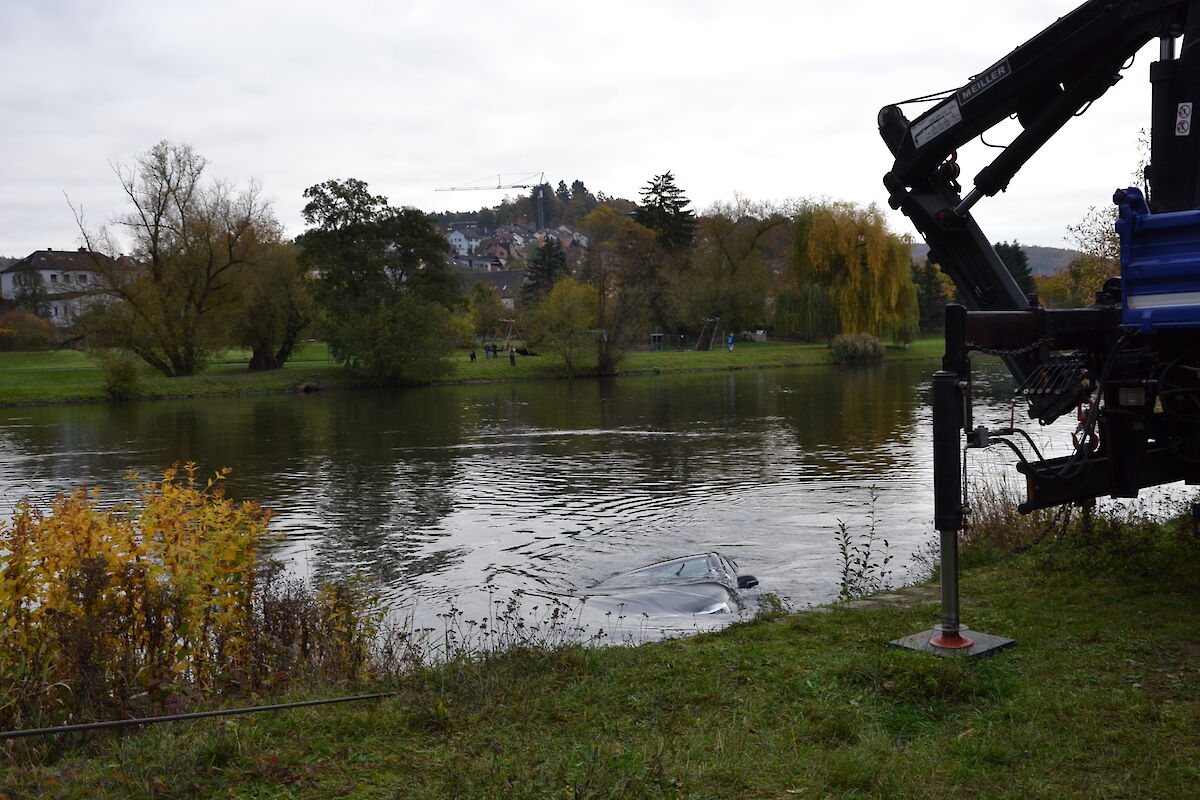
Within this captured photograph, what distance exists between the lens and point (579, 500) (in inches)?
776

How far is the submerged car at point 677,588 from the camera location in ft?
35.7

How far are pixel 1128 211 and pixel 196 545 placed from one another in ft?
23.9

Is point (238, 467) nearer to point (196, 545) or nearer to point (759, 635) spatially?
point (196, 545)

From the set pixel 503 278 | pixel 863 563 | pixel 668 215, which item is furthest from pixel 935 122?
pixel 503 278

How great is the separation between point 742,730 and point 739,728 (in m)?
0.03

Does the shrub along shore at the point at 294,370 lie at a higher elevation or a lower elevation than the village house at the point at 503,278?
lower

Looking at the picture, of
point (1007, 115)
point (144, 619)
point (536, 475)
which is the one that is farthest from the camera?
point (536, 475)

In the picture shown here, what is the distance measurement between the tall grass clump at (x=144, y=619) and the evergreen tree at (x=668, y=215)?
8982 cm

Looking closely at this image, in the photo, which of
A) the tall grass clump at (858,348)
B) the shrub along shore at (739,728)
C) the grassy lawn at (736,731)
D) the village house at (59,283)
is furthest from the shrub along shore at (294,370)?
the grassy lawn at (736,731)

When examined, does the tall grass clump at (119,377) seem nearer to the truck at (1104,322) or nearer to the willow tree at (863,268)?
the willow tree at (863,268)

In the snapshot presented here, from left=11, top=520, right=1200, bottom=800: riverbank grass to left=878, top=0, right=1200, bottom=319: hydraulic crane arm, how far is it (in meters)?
3.30

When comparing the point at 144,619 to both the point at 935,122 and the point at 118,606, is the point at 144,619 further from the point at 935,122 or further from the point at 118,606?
the point at 935,122

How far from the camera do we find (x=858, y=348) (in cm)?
7112

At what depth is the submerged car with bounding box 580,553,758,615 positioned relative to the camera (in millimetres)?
10883
